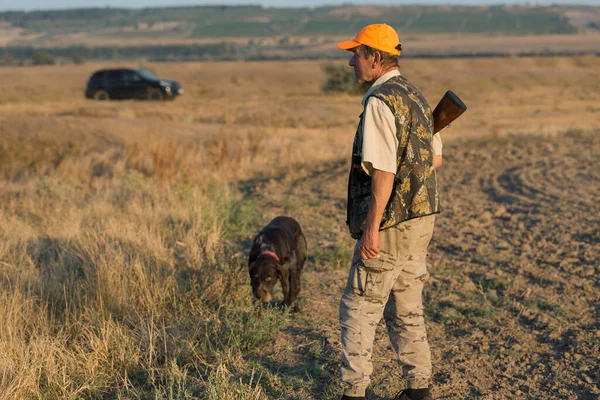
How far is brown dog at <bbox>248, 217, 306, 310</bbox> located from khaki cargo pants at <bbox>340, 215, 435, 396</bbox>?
1.78 m

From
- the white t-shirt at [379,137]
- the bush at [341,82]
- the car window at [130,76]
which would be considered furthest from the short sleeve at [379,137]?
the bush at [341,82]

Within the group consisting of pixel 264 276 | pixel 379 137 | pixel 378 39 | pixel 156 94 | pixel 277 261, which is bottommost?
pixel 156 94

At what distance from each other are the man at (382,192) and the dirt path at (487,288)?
0.68 meters

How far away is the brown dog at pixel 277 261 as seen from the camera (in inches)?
221

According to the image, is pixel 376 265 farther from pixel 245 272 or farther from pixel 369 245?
pixel 245 272

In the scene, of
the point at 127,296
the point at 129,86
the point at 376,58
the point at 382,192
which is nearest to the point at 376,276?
the point at 382,192

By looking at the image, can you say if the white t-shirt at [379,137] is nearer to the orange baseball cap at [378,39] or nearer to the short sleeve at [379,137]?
the short sleeve at [379,137]

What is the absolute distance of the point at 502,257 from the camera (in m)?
7.17

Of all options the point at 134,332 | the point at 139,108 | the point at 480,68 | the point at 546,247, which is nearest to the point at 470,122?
the point at 139,108

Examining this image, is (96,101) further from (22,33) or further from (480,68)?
(22,33)

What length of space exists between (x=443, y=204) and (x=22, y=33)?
205 m

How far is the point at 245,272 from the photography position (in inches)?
248

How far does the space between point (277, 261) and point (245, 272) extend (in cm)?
70

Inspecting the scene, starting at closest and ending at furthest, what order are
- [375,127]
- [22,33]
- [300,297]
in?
[375,127], [300,297], [22,33]
